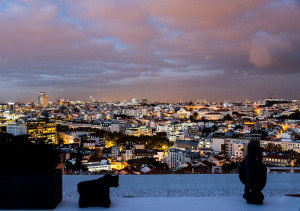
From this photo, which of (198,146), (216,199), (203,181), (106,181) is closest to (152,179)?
(203,181)

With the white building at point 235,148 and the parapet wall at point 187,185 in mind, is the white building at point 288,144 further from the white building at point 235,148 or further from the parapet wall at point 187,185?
the parapet wall at point 187,185

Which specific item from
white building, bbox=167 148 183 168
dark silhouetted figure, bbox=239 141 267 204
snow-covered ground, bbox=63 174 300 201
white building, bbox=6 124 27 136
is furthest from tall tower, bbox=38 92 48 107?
dark silhouetted figure, bbox=239 141 267 204

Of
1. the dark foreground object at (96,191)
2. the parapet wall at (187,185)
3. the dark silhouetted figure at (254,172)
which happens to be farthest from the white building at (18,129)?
the dark silhouetted figure at (254,172)

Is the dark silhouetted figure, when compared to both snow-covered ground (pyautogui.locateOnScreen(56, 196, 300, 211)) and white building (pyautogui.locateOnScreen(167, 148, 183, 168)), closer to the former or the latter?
snow-covered ground (pyautogui.locateOnScreen(56, 196, 300, 211))

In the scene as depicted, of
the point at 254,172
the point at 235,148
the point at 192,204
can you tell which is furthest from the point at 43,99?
the point at 254,172

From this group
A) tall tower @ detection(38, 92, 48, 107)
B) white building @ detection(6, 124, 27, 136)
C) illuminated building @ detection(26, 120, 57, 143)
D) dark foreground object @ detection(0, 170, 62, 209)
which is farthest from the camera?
tall tower @ detection(38, 92, 48, 107)

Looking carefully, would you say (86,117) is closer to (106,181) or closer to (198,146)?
(198,146)

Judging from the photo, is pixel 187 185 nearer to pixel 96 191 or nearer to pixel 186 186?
pixel 186 186
